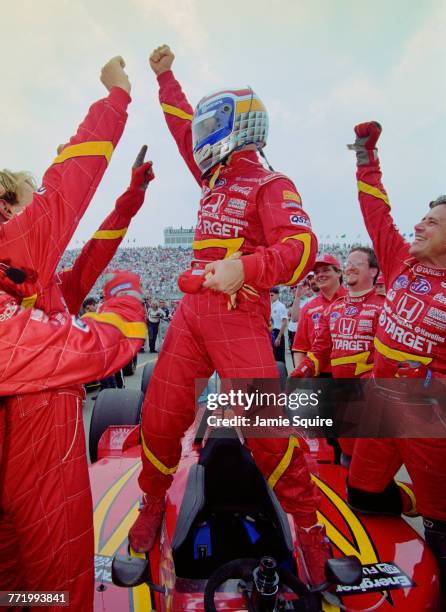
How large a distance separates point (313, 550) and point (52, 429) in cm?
117

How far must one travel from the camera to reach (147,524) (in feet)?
5.54

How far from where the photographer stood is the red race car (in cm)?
125

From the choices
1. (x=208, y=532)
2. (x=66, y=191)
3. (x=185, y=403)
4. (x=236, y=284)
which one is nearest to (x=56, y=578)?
(x=208, y=532)

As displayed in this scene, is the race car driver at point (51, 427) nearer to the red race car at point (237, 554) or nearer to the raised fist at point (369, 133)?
the red race car at point (237, 554)

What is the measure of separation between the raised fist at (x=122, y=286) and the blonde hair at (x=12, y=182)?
0.49 m

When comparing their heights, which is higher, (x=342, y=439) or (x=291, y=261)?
(x=291, y=261)

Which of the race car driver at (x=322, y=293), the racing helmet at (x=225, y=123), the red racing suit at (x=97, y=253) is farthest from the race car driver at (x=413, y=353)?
the race car driver at (x=322, y=293)

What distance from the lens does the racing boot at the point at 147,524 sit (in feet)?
5.41

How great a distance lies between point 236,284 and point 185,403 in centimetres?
66

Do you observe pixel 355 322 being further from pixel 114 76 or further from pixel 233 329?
pixel 114 76

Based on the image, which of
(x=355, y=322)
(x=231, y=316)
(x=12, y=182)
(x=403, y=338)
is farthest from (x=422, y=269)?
(x=12, y=182)

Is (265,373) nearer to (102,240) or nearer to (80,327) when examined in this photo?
(80,327)

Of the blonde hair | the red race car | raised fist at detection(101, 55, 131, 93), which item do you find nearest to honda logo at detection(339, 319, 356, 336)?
the red race car

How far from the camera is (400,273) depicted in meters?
2.07
